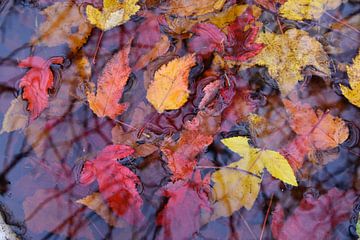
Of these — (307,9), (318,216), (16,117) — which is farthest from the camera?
(307,9)

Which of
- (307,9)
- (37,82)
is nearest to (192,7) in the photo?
(307,9)

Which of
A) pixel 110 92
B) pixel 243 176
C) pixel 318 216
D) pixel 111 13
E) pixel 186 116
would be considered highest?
pixel 111 13

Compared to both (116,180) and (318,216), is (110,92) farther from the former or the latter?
(318,216)

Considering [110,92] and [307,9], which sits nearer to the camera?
[110,92]

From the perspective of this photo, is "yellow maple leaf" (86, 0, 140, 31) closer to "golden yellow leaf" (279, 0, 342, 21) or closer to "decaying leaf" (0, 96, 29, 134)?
"decaying leaf" (0, 96, 29, 134)

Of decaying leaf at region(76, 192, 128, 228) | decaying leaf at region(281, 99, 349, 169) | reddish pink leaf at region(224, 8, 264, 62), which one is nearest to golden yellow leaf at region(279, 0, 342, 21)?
reddish pink leaf at region(224, 8, 264, 62)

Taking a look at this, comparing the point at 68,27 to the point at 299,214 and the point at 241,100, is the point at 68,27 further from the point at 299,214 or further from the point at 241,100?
the point at 299,214

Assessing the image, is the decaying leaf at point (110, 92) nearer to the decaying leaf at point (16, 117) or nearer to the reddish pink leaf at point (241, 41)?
the decaying leaf at point (16, 117)

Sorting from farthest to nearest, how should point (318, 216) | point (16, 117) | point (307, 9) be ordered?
point (307, 9), point (16, 117), point (318, 216)
